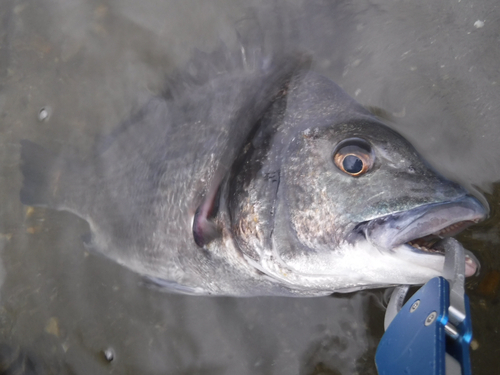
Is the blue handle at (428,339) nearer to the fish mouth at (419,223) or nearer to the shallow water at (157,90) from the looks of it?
the fish mouth at (419,223)

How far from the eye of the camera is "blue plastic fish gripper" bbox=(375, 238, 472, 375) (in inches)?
45.6

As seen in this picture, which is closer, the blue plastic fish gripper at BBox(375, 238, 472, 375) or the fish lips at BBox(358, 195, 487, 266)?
the blue plastic fish gripper at BBox(375, 238, 472, 375)

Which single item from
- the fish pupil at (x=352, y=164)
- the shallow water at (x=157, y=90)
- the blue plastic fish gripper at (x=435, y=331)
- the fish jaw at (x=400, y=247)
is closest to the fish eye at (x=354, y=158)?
the fish pupil at (x=352, y=164)

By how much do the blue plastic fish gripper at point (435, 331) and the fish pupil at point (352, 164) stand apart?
0.47 m

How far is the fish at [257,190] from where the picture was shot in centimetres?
147

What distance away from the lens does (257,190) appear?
1.78 m

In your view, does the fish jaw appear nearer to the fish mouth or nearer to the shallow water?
the fish mouth

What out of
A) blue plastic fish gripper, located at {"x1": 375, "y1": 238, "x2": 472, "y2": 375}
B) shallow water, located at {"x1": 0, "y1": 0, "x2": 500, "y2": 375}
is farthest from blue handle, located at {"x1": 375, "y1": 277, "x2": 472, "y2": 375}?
shallow water, located at {"x1": 0, "y1": 0, "x2": 500, "y2": 375}

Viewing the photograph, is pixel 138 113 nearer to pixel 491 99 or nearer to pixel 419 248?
pixel 419 248

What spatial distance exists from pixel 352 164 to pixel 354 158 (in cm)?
3

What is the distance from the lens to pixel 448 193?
1427 mm

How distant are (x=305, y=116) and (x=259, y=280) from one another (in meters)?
0.97

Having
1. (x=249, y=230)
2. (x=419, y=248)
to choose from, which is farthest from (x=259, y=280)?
(x=419, y=248)

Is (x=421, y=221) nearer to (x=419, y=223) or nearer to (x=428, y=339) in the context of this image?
(x=419, y=223)
